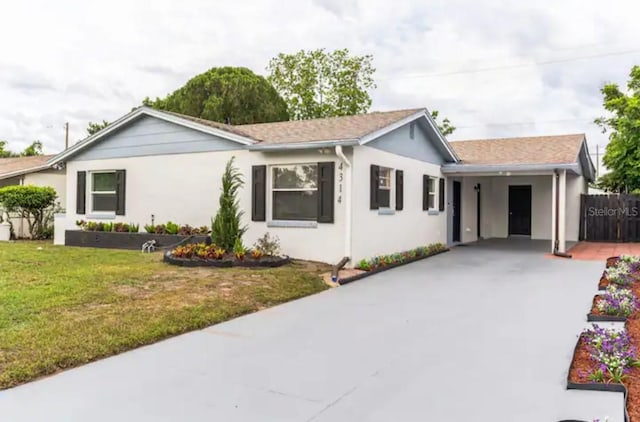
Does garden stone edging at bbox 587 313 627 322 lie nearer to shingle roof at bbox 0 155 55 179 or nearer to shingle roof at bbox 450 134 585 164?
shingle roof at bbox 450 134 585 164

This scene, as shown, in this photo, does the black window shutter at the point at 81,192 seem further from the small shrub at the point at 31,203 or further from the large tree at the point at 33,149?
the large tree at the point at 33,149

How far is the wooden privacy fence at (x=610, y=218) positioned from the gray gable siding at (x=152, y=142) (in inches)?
512

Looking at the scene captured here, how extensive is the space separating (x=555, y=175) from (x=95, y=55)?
14.5 m

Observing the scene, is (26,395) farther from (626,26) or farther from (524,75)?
(524,75)

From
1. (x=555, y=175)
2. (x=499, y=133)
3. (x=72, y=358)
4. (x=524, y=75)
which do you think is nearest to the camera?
(x=72, y=358)

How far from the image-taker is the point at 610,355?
4059mm

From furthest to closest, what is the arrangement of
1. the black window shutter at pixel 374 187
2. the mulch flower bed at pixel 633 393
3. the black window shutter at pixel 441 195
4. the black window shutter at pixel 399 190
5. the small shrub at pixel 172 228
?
1. the black window shutter at pixel 441 195
2. the small shrub at pixel 172 228
3. the black window shutter at pixel 399 190
4. the black window shutter at pixel 374 187
5. the mulch flower bed at pixel 633 393

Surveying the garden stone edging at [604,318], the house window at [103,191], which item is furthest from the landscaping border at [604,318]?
the house window at [103,191]

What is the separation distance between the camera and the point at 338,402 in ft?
11.3

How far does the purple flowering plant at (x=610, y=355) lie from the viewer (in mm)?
3721

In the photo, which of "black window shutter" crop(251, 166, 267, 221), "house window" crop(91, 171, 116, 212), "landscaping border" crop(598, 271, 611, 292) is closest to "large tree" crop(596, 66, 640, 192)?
"landscaping border" crop(598, 271, 611, 292)

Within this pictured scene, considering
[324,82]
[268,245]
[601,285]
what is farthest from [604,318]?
[324,82]

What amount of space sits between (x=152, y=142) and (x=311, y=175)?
4.80m

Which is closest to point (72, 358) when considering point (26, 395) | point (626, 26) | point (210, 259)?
point (26, 395)
